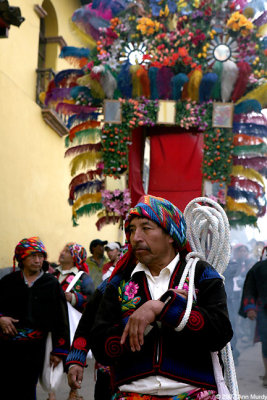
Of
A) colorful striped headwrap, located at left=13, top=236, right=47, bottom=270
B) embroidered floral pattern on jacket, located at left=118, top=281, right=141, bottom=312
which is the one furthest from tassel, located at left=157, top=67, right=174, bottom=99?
embroidered floral pattern on jacket, located at left=118, top=281, right=141, bottom=312

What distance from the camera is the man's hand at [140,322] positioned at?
6.68 feet

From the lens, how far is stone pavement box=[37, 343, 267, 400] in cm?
553

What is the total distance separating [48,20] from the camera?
13.0 meters

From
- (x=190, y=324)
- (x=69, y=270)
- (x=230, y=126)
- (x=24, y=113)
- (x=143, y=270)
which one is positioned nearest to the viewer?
(x=190, y=324)

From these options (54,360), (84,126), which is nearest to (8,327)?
(54,360)

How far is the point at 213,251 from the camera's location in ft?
8.61

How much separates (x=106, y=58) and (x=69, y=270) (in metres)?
3.36

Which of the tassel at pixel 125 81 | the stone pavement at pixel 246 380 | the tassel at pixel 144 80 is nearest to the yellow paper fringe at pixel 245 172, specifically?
the tassel at pixel 144 80

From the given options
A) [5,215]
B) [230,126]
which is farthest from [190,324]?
[5,215]

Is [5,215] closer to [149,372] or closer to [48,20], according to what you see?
[48,20]

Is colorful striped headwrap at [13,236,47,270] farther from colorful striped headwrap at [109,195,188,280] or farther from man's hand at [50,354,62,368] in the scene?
colorful striped headwrap at [109,195,188,280]

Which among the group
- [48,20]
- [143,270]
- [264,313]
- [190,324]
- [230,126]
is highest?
[48,20]

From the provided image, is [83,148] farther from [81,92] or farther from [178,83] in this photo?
[178,83]

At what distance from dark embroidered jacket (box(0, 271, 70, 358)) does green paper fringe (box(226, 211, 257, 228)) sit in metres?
3.41
